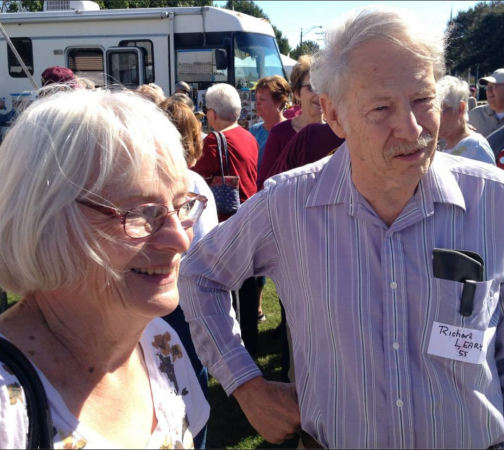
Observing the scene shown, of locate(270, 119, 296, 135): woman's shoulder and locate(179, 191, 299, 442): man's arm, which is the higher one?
locate(270, 119, 296, 135): woman's shoulder

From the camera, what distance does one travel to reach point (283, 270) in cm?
189

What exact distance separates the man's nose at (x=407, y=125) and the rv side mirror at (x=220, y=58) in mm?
9184

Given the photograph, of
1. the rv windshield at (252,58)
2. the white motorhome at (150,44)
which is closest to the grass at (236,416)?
the white motorhome at (150,44)

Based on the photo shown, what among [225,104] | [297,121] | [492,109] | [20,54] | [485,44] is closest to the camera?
[297,121]

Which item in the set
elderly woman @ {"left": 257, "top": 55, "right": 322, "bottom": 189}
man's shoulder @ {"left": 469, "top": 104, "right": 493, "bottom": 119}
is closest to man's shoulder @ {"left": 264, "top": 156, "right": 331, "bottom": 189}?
elderly woman @ {"left": 257, "top": 55, "right": 322, "bottom": 189}

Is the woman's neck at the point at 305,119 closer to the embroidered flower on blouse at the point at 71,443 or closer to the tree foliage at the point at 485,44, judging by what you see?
the embroidered flower on blouse at the point at 71,443

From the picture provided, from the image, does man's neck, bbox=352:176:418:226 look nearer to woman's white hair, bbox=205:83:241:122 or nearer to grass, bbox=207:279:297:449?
grass, bbox=207:279:297:449

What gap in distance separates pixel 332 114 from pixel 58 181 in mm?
1023

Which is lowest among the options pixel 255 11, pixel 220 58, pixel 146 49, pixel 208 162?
pixel 208 162

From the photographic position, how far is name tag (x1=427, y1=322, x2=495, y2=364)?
5.07ft

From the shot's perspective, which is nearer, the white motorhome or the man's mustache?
the man's mustache

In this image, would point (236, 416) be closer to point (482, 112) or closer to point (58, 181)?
point (58, 181)

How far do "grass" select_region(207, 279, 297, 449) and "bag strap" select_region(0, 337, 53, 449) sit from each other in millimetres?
2619

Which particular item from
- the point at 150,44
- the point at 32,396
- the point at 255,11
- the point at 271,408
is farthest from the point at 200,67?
the point at 255,11
